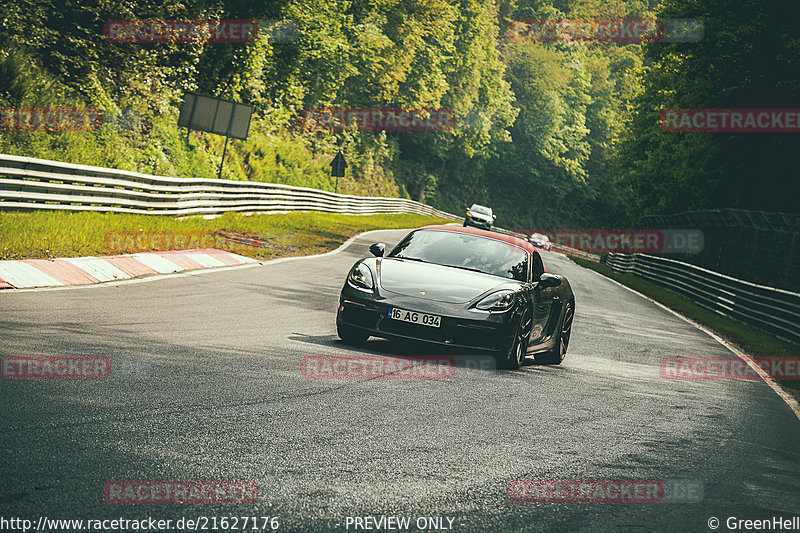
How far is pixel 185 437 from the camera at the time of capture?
480cm

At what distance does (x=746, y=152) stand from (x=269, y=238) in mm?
16745

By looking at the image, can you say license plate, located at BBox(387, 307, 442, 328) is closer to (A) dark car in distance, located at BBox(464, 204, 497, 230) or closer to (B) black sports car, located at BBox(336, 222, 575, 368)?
(B) black sports car, located at BBox(336, 222, 575, 368)

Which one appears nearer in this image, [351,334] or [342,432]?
[342,432]

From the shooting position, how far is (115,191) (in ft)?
59.1

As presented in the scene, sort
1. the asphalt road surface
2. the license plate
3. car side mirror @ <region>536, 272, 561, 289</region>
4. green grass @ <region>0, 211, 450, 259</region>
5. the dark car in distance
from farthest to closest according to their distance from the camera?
the dark car in distance
green grass @ <region>0, 211, 450, 259</region>
car side mirror @ <region>536, 272, 561, 289</region>
the license plate
the asphalt road surface

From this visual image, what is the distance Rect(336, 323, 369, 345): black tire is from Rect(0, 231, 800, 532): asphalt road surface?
0.40ft

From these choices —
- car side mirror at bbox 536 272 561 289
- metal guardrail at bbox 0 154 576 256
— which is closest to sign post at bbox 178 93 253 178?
metal guardrail at bbox 0 154 576 256

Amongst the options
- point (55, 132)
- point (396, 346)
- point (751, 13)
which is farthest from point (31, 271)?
point (751, 13)

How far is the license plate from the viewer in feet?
Answer: 27.5

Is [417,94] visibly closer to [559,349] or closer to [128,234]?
[128,234]

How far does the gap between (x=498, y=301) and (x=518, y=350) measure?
63 centimetres

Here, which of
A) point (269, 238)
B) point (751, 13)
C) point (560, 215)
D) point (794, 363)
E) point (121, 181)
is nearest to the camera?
point (794, 363)

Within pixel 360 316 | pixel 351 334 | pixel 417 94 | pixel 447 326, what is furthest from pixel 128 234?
pixel 417 94

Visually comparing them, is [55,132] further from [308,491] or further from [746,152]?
[746,152]
